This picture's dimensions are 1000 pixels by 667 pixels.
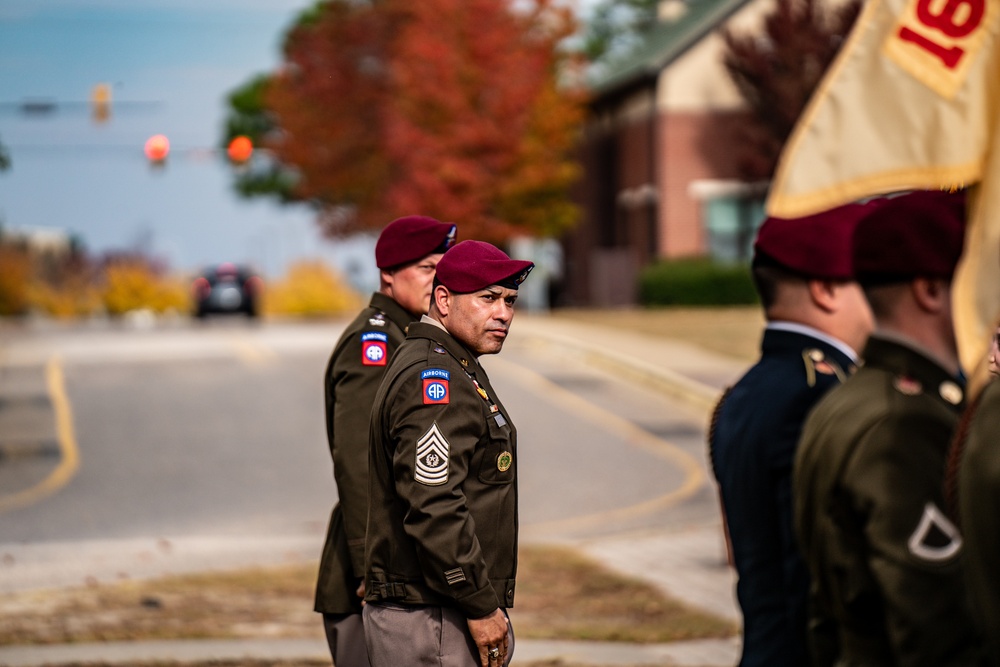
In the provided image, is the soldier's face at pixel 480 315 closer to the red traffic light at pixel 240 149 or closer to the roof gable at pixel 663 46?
the red traffic light at pixel 240 149

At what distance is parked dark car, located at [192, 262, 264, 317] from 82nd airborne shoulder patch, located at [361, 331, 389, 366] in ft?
123

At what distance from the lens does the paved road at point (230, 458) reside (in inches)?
484

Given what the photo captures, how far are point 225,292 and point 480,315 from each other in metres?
38.7

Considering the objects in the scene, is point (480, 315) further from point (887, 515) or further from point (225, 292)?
point (225, 292)

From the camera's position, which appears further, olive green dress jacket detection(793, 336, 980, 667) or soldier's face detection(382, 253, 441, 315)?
soldier's face detection(382, 253, 441, 315)

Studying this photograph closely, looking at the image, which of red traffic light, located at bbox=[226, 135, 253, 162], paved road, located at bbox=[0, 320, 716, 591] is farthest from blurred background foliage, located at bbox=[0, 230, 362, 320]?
paved road, located at bbox=[0, 320, 716, 591]

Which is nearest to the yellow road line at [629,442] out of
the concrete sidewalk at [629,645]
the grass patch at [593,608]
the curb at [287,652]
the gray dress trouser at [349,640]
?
the concrete sidewalk at [629,645]

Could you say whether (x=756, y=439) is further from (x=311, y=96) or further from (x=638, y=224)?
(x=311, y=96)

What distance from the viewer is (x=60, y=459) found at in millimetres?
16625

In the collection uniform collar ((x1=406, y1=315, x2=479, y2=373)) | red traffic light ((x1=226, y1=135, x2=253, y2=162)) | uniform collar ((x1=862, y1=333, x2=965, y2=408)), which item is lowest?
red traffic light ((x1=226, y1=135, x2=253, y2=162))

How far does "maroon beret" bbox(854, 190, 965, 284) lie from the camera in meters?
3.01

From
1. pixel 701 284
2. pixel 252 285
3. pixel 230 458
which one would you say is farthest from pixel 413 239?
pixel 252 285

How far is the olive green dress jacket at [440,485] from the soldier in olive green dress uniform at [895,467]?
49.1 inches

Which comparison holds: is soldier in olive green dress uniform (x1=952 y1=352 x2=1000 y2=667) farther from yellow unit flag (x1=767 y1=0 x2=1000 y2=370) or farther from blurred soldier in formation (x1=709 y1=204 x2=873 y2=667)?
blurred soldier in formation (x1=709 y1=204 x2=873 y2=667)
